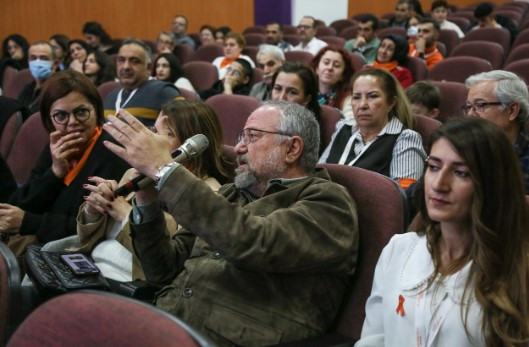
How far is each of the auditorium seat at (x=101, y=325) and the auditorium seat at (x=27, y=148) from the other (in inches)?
91.7

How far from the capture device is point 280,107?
205 cm

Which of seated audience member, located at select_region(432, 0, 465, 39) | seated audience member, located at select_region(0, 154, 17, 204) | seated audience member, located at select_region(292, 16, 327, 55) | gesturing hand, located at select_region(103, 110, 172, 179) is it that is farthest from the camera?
seated audience member, located at select_region(432, 0, 465, 39)

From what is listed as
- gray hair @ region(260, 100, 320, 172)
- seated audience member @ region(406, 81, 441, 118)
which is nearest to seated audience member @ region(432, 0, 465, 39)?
seated audience member @ region(406, 81, 441, 118)

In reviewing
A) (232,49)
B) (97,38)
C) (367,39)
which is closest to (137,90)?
(232,49)

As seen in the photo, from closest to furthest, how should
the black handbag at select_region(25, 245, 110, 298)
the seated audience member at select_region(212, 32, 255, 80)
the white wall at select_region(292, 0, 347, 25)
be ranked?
1. the black handbag at select_region(25, 245, 110, 298)
2. the seated audience member at select_region(212, 32, 255, 80)
3. the white wall at select_region(292, 0, 347, 25)

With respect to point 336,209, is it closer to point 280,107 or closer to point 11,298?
point 280,107

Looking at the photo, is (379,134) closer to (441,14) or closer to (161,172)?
(161,172)

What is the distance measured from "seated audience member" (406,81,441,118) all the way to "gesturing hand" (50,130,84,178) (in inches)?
66.3

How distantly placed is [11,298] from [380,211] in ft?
3.03

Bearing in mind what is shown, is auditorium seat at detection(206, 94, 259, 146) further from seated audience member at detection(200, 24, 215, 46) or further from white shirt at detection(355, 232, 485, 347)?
seated audience member at detection(200, 24, 215, 46)

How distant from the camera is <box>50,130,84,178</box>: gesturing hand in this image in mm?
2605

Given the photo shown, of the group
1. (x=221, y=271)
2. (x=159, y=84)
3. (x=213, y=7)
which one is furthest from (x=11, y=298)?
(x=213, y=7)

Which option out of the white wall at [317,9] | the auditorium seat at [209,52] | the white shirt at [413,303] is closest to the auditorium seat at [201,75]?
the auditorium seat at [209,52]

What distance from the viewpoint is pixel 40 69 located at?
211 inches
